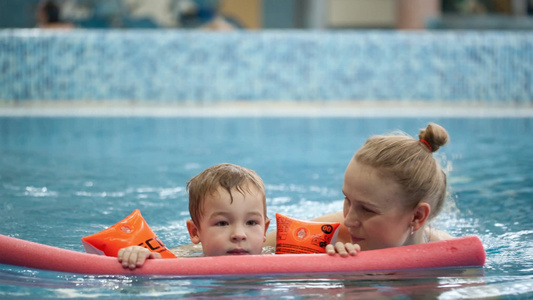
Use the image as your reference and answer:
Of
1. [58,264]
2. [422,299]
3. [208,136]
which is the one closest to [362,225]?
[422,299]

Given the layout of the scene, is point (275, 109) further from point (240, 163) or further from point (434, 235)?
point (434, 235)

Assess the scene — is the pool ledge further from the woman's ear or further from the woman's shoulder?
the woman's ear

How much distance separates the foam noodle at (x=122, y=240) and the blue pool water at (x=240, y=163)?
14.5 inches

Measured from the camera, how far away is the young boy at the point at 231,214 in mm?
2822

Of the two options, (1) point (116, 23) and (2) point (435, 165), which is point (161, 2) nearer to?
(1) point (116, 23)

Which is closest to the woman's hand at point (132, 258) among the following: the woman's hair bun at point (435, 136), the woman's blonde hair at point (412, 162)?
the woman's blonde hair at point (412, 162)

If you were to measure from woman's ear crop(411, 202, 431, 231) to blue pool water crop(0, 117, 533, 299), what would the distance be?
0.24m

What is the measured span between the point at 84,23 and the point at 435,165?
641 inches

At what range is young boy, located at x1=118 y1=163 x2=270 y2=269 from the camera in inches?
111

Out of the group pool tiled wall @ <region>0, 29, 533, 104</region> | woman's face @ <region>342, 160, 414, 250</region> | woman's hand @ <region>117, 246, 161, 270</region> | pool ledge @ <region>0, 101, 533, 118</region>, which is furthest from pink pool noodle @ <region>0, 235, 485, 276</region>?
pool tiled wall @ <region>0, 29, 533, 104</region>

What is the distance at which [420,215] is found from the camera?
115 inches

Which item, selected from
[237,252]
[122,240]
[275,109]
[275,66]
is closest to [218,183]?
[237,252]

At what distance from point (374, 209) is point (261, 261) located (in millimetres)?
524

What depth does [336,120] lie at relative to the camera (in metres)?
9.63
